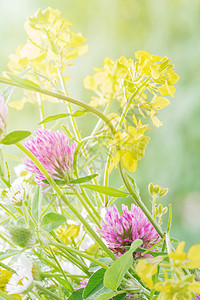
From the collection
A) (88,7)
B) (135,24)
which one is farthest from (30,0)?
(135,24)

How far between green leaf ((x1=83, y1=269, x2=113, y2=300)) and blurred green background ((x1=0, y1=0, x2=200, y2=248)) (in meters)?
1.13

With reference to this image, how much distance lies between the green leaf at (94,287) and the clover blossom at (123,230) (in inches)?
1.1

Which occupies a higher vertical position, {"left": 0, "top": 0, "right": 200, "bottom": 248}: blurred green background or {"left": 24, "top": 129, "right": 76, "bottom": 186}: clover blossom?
{"left": 0, "top": 0, "right": 200, "bottom": 248}: blurred green background

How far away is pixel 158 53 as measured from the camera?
150cm

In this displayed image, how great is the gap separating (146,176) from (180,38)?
0.53 m

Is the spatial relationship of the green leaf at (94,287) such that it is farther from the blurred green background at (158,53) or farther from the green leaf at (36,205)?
the blurred green background at (158,53)

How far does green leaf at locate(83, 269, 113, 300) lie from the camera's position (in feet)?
0.72

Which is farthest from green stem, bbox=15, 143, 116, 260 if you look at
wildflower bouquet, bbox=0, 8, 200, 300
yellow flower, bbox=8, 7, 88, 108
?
yellow flower, bbox=8, 7, 88, 108

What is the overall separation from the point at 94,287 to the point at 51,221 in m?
0.05

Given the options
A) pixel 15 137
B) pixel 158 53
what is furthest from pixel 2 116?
pixel 158 53

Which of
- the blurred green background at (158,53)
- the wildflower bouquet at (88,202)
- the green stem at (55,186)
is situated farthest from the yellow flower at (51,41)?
the blurred green background at (158,53)

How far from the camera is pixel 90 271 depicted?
0.24 m

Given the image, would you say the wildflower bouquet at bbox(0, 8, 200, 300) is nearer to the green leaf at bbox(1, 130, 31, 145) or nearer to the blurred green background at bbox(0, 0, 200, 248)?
the green leaf at bbox(1, 130, 31, 145)

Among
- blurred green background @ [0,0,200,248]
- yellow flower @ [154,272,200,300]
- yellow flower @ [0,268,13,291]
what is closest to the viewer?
A: yellow flower @ [154,272,200,300]
